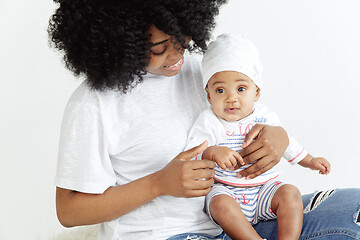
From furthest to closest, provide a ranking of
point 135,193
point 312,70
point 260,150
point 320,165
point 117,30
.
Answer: point 312,70
point 320,165
point 260,150
point 135,193
point 117,30

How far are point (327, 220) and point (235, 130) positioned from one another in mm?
375

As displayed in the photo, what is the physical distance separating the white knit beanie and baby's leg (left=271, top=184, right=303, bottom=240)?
0.34m

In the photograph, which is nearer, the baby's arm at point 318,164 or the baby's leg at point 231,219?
the baby's leg at point 231,219

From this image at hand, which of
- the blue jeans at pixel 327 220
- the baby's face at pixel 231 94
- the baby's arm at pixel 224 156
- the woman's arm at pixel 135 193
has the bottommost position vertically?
the blue jeans at pixel 327 220

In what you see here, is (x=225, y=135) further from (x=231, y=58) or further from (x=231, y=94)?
(x=231, y=58)

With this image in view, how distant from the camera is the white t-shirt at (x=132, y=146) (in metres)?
1.50

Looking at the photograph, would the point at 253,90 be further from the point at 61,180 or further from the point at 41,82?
the point at 41,82

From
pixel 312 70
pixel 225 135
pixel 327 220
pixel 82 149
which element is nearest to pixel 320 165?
pixel 327 220

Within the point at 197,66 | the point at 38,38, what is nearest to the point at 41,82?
the point at 38,38

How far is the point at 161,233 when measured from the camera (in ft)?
5.17

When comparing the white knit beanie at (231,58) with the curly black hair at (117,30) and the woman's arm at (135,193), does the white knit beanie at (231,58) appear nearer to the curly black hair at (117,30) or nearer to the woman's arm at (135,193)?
the curly black hair at (117,30)

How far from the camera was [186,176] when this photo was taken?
4.81 feet

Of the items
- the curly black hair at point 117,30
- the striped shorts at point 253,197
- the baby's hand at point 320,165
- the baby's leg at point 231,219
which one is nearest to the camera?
the curly black hair at point 117,30

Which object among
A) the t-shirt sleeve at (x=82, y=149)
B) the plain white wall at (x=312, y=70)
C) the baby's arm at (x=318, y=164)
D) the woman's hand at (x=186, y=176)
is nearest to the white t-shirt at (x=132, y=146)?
the t-shirt sleeve at (x=82, y=149)
